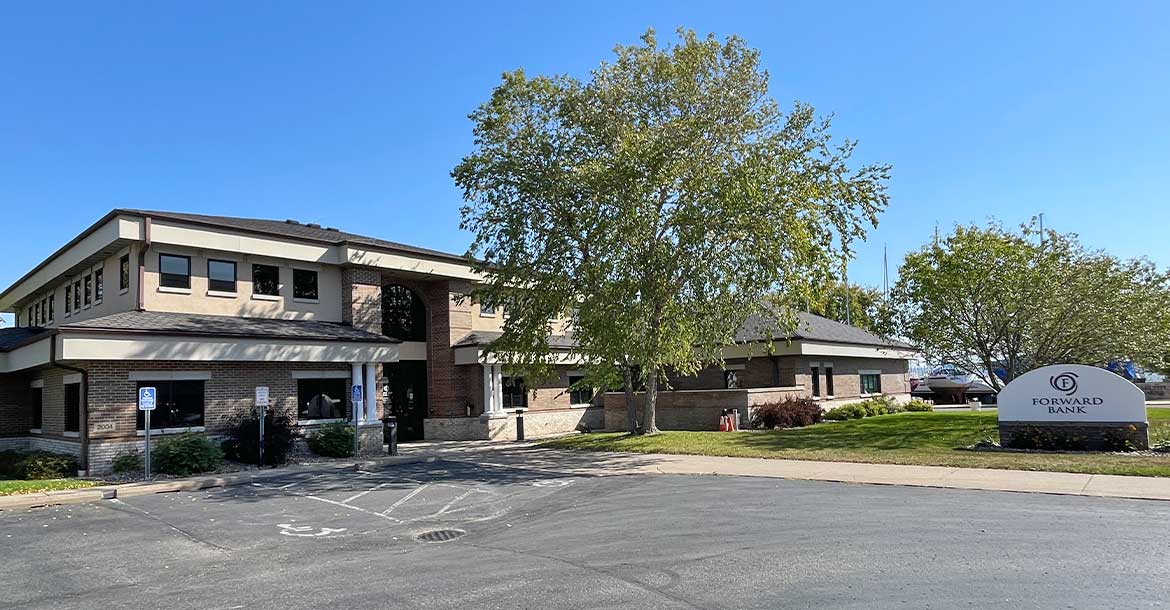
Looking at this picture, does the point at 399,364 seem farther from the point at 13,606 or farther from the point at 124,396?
the point at 13,606

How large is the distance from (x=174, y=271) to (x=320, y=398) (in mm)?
5463

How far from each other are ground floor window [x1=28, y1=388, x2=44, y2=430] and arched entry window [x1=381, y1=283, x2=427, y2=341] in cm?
1061

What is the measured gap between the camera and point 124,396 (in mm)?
19781

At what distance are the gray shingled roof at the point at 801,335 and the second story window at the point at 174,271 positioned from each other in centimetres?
982

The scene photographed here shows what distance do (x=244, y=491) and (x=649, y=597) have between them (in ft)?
39.9

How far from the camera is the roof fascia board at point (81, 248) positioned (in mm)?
21312

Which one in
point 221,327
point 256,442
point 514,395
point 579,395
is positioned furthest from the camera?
point 579,395

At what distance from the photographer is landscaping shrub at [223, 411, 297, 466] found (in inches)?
810

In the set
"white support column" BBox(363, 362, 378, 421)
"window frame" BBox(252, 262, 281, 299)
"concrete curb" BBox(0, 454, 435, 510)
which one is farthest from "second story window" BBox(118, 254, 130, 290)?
"concrete curb" BBox(0, 454, 435, 510)

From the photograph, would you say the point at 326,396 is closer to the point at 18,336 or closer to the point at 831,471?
the point at 18,336

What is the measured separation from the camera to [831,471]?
1652 cm

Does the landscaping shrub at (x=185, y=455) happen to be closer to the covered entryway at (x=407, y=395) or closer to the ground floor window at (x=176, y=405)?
the ground floor window at (x=176, y=405)

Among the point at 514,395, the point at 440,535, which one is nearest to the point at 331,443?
the point at 514,395

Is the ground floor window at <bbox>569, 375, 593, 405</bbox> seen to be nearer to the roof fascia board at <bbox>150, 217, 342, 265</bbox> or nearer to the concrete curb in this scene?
the roof fascia board at <bbox>150, 217, 342, 265</bbox>
